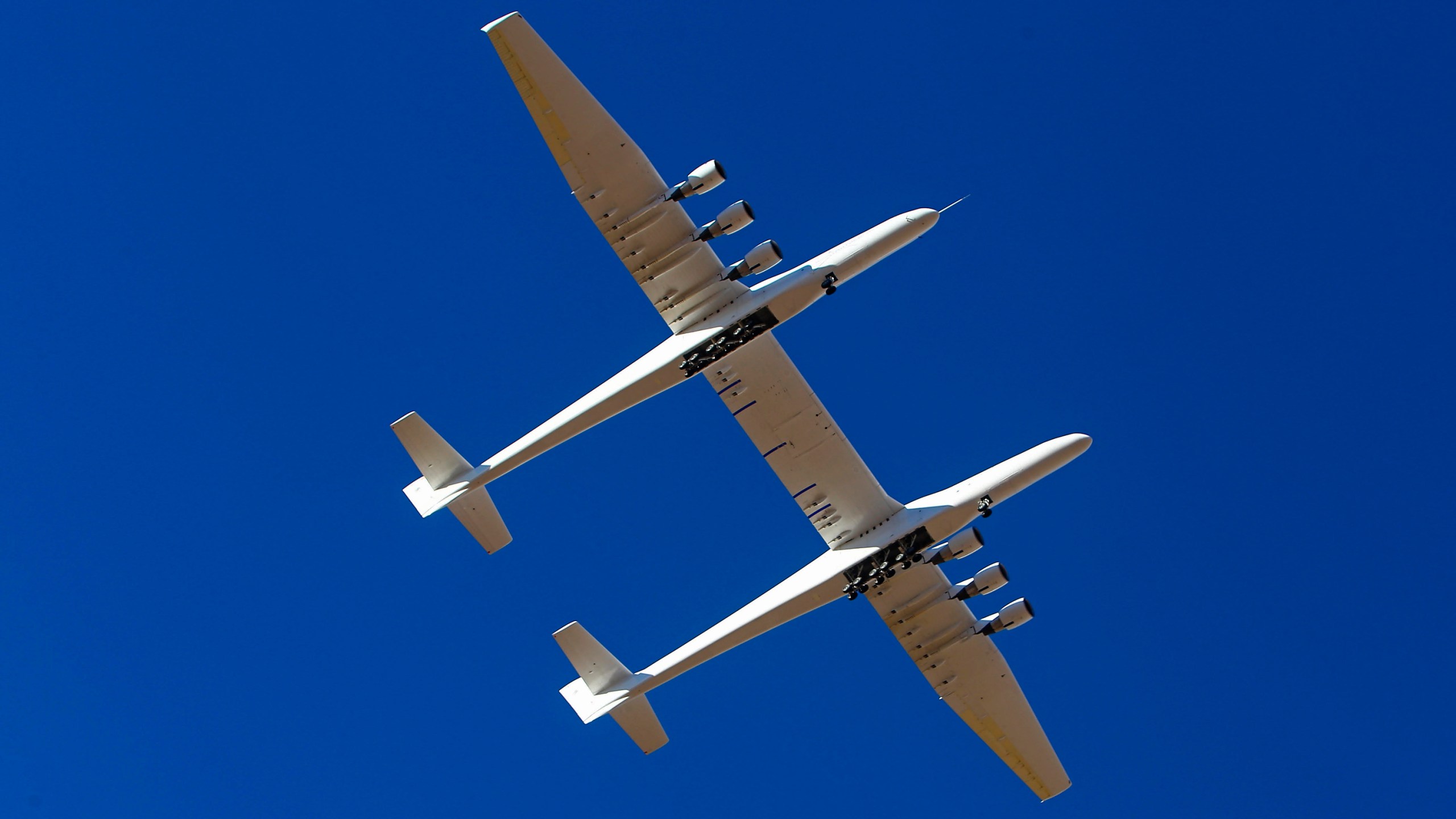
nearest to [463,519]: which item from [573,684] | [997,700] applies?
[573,684]

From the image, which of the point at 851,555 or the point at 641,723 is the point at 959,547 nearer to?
the point at 851,555

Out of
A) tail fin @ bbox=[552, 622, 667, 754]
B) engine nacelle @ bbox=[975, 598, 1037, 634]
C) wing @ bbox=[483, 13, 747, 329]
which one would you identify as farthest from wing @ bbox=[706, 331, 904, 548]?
tail fin @ bbox=[552, 622, 667, 754]

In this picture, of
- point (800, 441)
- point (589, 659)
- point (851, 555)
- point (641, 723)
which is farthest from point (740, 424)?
point (641, 723)

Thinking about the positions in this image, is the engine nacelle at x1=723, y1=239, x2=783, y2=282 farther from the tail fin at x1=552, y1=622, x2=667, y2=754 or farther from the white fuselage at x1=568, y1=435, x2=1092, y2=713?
the tail fin at x1=552, y1=622, x2=667, y2=754

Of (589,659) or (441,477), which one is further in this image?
(589,659)

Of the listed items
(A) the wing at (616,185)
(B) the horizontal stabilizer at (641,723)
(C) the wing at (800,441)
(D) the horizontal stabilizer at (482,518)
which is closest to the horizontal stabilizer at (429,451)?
(D) the horizontal stabilizer at (482,518)

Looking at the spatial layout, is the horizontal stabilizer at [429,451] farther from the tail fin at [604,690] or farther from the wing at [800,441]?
the wing at [800,441]
